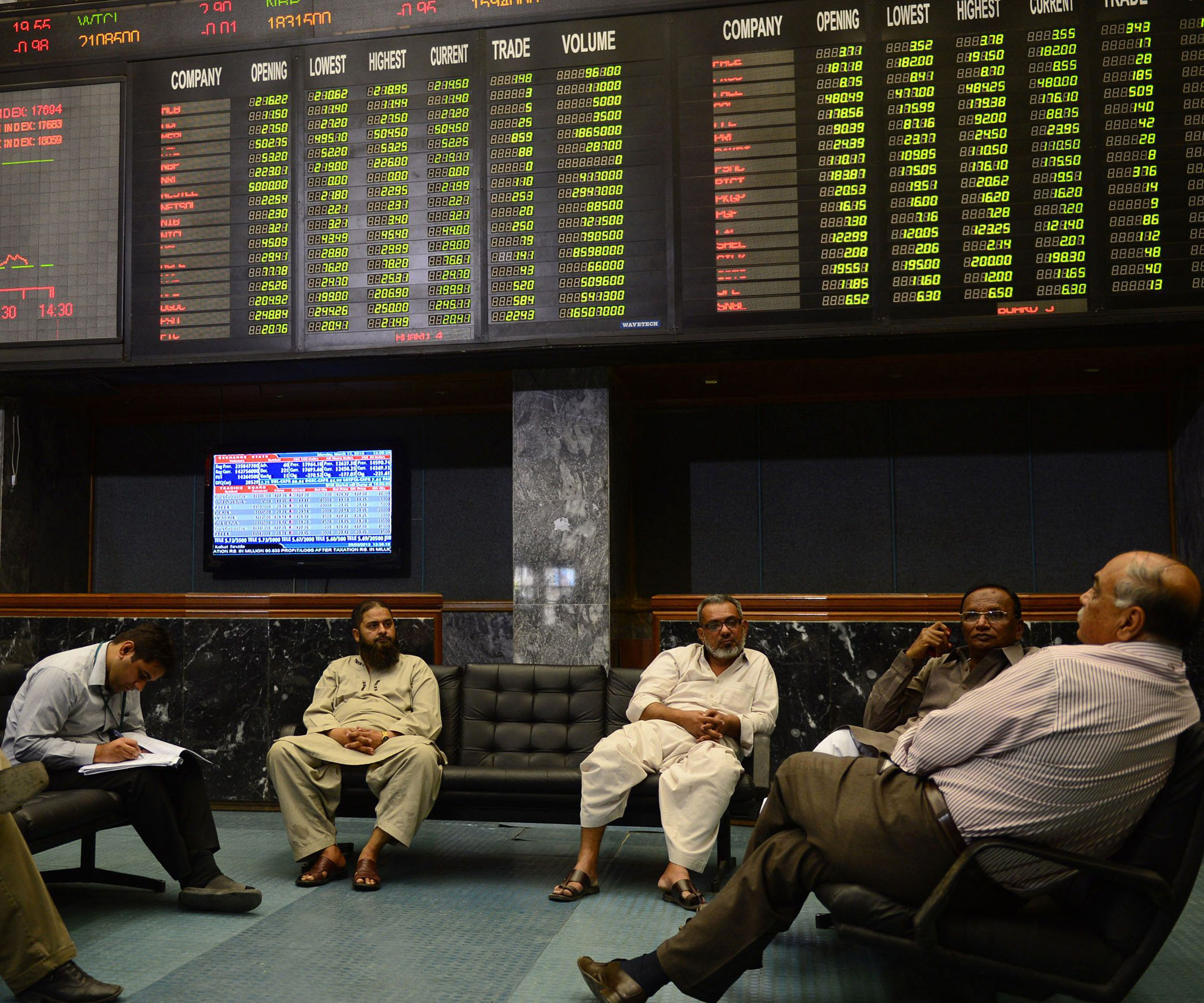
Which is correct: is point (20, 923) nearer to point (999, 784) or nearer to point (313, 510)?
point (999, 784)

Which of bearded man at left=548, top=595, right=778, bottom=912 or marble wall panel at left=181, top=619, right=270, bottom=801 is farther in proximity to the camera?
marble wall panel at left=181, top=619, right=270, bottom=801

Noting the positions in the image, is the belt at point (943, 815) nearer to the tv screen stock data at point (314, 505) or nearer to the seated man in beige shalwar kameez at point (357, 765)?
the seated man in beige shalwar kameez at point (357, 765)

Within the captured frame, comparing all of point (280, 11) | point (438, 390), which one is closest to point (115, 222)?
point (280, 11)

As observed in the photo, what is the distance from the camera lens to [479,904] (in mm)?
3539

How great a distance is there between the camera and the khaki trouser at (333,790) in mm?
3832

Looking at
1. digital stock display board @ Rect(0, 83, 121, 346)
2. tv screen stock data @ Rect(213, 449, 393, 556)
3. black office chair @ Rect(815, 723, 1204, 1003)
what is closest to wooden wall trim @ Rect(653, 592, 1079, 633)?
tv screen stock data @ Rect(213, 449, 393, 556)

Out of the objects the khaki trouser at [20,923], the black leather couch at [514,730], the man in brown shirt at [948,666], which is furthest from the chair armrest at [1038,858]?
the khaki trouser at [20,923]

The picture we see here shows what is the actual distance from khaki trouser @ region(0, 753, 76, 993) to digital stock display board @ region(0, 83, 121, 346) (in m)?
3.44

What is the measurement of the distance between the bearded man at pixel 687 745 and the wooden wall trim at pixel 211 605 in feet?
5.01

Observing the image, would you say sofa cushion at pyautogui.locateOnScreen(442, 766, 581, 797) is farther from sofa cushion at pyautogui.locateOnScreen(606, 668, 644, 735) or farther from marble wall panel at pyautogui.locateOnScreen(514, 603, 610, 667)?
marble wall panel at pyautogui.locateOnScreen(514, 603, 610, 667)

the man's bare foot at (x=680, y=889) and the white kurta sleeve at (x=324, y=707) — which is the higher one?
the white kurta sleeve at (x=324, y=707)

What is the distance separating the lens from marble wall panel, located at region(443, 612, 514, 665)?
6238 mm

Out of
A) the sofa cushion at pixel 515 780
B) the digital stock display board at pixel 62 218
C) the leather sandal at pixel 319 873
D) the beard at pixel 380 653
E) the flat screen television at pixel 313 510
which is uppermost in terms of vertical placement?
the digital stock display board at pixel 62 218

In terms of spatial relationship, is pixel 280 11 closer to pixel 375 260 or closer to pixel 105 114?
pixel 105 114
